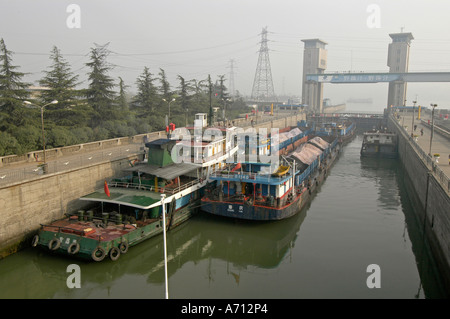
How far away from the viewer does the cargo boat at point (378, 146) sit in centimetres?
5269

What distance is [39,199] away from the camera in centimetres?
2105

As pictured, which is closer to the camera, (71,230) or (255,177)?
(71,230)

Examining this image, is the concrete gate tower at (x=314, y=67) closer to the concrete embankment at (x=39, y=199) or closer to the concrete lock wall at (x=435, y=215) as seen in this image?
the concrete lock wall at (x=435, y=215)

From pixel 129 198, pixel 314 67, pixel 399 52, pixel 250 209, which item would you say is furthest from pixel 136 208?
pixel 314 67

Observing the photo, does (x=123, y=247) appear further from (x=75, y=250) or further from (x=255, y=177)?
(x=255, y=177)

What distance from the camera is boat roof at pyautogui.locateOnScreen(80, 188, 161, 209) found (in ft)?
67.8

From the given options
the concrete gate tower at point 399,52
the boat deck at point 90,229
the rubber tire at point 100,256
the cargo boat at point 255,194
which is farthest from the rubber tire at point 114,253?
the concrete gate tower at point 399,52

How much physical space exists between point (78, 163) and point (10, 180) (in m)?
5.53

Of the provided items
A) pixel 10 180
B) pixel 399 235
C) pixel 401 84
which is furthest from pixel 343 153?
pixel 401 84

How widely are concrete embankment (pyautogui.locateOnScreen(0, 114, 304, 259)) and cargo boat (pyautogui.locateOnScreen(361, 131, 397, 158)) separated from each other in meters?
39.2

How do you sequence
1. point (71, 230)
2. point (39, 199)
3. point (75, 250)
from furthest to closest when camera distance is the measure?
point (39, 199) < point (71, 230) < point (75, 250)

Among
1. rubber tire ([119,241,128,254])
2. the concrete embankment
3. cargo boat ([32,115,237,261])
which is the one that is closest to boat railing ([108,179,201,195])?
cargo boat ([32,115,237,261])

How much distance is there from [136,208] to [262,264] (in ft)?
27.0
